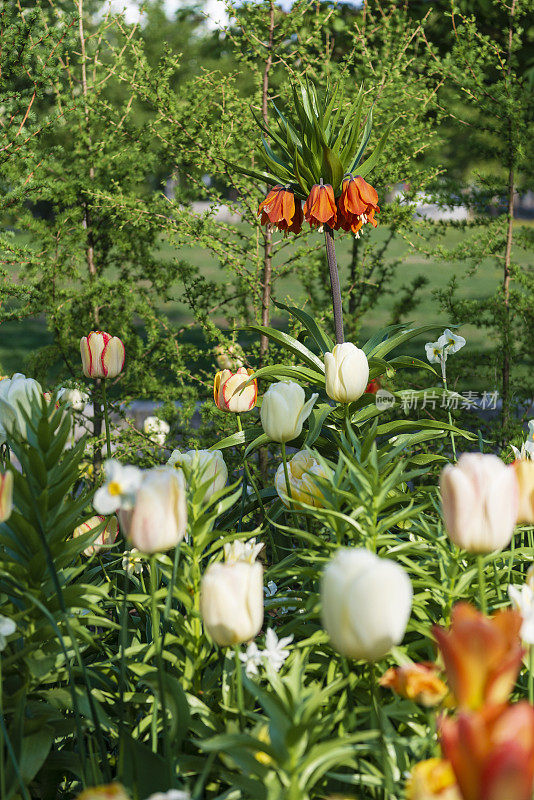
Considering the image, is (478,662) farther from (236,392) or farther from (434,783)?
(236,392)

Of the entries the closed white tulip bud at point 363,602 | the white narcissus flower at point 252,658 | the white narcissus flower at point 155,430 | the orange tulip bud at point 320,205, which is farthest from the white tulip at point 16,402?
the white narcissus flower at point 155,430

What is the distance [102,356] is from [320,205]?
79 cm

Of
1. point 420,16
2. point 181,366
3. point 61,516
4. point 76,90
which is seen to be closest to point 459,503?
point 61,516

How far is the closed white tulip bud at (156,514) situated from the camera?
0.96 meters

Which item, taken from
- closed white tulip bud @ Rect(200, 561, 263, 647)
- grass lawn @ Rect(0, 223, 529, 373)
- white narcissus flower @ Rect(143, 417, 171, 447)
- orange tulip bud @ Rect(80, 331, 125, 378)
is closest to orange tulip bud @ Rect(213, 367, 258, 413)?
orange tulip bud @ Rect(80, 331, 125, 378)

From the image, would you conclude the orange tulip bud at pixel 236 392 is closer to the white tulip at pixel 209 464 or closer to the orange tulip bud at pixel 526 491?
the white tulip at pixel 209 464

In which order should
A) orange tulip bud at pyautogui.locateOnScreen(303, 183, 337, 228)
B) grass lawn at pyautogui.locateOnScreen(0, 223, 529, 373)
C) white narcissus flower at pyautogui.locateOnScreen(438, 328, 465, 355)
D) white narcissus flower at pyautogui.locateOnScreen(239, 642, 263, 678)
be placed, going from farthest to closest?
grass lawn at pyautogui.locateOnScreen(0, 223, 529, 373) < orange tulip bud at pyautogui.locateOnScreen(303, 183, 337, 228) < white narcissus flower at pyautogui.locateOnScreen(438, 328, 465, 355) < white narcissus flower at pyautogui.locateOnScreen(239, 642, 263, 678)

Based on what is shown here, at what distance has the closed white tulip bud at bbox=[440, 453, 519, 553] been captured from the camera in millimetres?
951

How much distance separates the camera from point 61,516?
1238mm

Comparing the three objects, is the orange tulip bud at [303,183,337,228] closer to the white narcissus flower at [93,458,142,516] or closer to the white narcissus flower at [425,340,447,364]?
the white narcissus flower at [425,340,447,364]

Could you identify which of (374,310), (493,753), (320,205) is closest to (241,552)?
(493,753)

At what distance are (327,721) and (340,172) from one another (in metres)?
1.79

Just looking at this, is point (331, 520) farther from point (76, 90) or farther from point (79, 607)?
point (76, 90)

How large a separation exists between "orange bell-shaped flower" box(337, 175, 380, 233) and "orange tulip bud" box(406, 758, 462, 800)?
183 cm
